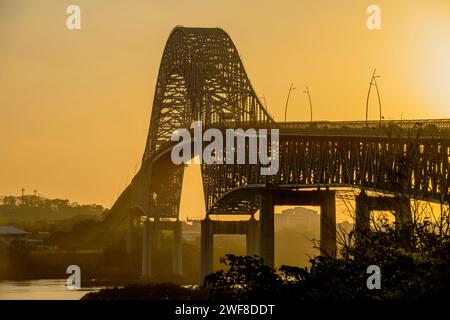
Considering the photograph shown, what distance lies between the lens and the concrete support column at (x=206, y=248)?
168000 mm

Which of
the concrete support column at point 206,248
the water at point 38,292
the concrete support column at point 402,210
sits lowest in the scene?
the water at point 38,292

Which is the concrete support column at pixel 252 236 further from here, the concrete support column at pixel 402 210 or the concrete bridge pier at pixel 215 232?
the concrete support column at pixel 402 210

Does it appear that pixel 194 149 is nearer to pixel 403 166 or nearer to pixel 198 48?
pixel 198 48

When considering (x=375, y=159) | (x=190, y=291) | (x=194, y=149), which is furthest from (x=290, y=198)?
(x=194, y=149)

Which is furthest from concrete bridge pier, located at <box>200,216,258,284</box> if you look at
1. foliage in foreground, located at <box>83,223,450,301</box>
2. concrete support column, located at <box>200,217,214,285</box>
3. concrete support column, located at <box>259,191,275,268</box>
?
foliage in foreground, located at <box>83,223,450,301</box>

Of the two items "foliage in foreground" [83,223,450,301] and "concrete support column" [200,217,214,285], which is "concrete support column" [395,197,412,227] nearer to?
"foliage in foreground" [83,223,450,301]

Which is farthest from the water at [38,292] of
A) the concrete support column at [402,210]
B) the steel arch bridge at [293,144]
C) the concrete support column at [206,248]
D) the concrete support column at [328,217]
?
the concrete support column at [402,210]

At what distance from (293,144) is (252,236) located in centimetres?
4283

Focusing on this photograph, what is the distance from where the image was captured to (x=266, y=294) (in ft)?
192

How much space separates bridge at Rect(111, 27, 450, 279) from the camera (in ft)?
313

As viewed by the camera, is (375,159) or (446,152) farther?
(375,159)

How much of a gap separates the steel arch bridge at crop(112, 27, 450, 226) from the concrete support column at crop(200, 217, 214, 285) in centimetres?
239

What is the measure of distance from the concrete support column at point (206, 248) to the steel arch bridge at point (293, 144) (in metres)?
2.39
